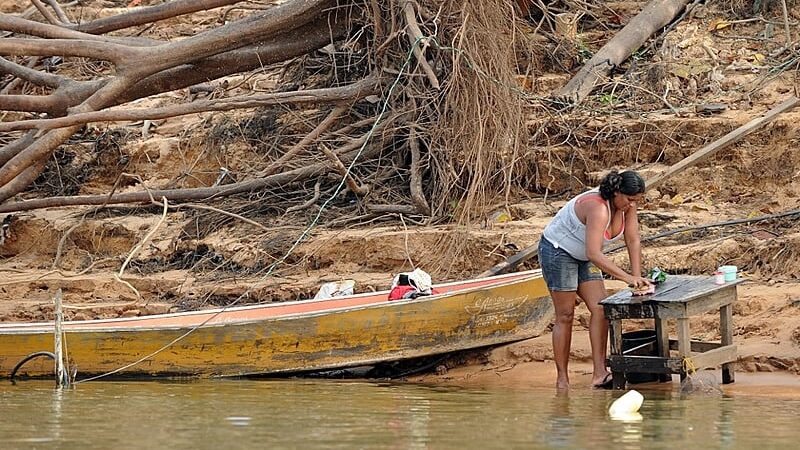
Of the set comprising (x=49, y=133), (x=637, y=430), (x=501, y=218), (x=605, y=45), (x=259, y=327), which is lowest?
(x=637, y=430)

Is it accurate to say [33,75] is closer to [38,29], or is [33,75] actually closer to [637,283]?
[38,29]

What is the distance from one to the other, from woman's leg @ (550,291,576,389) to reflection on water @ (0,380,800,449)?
0.52 ft

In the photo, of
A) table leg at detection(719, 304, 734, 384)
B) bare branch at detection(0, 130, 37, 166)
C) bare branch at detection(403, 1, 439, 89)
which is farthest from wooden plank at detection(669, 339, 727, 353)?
bare branch at detection(0, 130, 37, 166)

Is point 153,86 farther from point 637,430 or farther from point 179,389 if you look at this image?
point 637,430

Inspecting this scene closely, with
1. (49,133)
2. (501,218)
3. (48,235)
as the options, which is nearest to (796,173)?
(501,218)

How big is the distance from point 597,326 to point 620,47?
16.6 ft

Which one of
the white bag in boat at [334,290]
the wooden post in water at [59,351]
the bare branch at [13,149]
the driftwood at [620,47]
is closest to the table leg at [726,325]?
the white bag in boat at [334,290]

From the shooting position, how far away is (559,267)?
27.3 ft

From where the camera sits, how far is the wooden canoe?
30.7ft

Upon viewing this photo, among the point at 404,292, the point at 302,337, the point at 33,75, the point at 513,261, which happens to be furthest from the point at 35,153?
the point at 513,261

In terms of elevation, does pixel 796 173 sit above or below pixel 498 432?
above

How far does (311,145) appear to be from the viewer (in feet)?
41.9

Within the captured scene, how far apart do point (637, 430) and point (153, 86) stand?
6404mm

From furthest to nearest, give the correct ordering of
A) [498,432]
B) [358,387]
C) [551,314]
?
[551,314]
[358,387]
[498,432]
